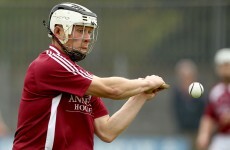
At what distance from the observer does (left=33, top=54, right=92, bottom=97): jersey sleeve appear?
721 centimetres

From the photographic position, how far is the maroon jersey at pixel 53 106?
7219 millimetres

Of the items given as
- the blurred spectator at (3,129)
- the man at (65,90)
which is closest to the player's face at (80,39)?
the man at (65,90)

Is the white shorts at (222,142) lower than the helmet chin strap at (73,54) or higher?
lower

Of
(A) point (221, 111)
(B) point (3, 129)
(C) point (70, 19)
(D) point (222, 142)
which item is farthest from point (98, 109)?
(B) point (3, 129)

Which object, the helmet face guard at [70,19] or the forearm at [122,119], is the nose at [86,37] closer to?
the helmet face guard at [70,19]

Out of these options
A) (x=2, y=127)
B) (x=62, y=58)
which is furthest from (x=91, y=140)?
(x=2, y=127)

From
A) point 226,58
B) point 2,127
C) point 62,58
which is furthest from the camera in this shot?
point 2,127

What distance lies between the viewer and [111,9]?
1564 cm

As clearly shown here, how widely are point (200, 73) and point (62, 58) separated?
836 centimetres

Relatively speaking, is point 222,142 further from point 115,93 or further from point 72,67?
point 72,67

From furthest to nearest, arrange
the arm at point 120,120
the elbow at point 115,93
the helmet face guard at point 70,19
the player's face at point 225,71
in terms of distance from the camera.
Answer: the player's face at point 225,71
the arm at point 120,120
the helmet face guard at point 70,19
the elbow at point 115,93

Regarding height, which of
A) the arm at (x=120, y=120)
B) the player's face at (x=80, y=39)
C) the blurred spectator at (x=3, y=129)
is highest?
the player's face at (x=80, y=39)

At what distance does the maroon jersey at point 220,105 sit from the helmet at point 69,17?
6.18 m

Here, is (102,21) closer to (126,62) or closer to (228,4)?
(126,62)
